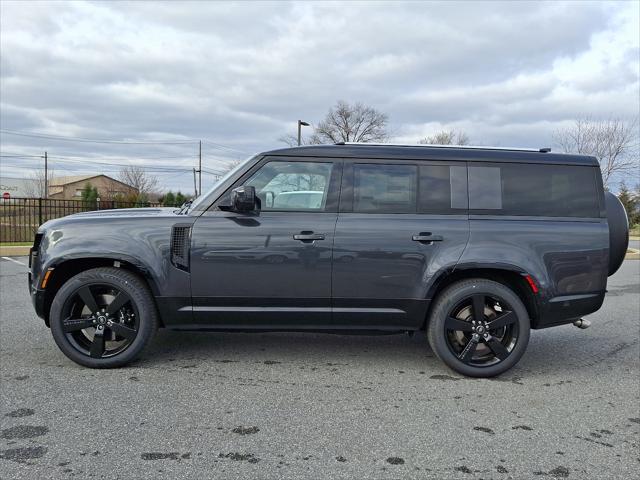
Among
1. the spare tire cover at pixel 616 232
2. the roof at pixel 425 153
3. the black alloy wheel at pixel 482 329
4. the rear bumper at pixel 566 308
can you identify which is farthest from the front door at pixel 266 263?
the spare tire cover at pixel 616 232

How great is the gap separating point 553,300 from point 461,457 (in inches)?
72.5

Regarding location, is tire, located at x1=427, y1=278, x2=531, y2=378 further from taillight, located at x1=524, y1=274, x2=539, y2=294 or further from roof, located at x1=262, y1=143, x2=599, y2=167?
roof, located at x1=262, y1=143, x2=599, y2=167

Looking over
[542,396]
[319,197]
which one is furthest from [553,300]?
[319,197]

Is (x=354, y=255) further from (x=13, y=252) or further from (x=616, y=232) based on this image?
(x=13, y=252)

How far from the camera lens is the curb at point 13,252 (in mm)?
13531

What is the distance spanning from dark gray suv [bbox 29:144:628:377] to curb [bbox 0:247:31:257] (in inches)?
442

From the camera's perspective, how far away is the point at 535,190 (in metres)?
4.09

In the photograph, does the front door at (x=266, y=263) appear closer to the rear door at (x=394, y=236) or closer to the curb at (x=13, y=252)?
the rear door at (x=394, y=236)

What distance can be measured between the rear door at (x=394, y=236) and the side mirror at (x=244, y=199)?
2.32 feet

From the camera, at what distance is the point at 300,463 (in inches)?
104

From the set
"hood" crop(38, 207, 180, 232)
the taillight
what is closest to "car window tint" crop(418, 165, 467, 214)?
the taillight

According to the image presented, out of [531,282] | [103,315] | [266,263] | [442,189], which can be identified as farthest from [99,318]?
[531,282]

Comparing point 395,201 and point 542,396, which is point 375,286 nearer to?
point 395,201

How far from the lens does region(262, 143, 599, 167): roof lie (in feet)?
13.4
